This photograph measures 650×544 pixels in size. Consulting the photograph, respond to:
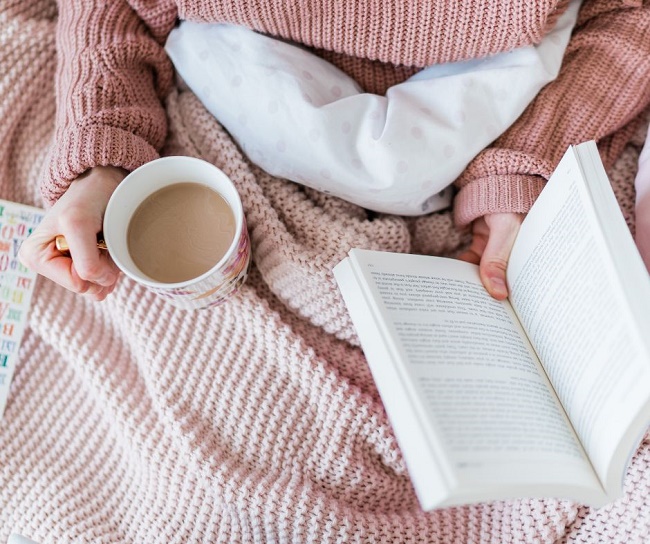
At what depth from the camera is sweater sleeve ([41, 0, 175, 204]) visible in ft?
2.18

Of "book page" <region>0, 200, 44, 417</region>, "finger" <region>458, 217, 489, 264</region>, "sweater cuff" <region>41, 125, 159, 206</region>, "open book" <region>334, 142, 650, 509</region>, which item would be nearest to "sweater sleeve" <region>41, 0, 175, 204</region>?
"sweater cuff" <region>41, 125, 159, 206</region>

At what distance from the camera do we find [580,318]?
1.78 feet

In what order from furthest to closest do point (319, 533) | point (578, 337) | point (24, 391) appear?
point (24, 391)
point (319, 533)
point (578, 337)

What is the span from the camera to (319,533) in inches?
25.6

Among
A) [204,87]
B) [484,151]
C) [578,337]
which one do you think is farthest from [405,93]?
[578,337]

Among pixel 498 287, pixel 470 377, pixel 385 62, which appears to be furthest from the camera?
pixel 385 62

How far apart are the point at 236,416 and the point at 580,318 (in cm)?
38

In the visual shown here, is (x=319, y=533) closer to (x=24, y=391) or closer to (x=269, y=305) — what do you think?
(x=269, y=305)

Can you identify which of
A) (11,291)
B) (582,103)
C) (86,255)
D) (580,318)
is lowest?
(11,291)

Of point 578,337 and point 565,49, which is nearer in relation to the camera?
point 578,337

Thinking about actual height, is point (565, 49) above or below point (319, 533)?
above

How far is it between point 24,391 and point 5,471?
0.10 m

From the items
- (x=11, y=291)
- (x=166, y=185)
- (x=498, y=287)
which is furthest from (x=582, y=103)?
(x=11, y=291)

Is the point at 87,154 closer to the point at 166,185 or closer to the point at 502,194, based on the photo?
the point at 166,185
